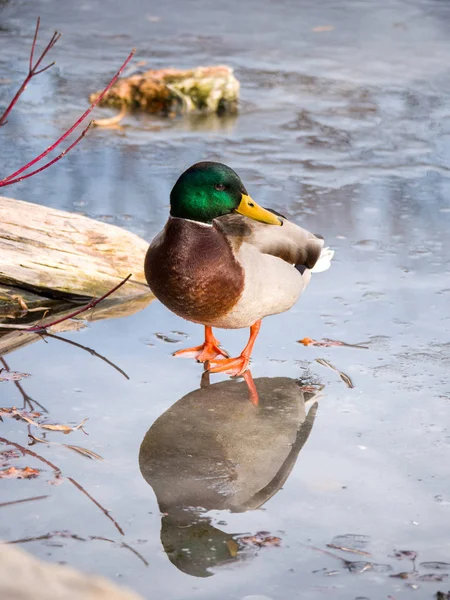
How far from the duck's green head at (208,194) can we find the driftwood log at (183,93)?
3968 millimetres

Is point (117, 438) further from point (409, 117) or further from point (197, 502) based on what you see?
point (409, 117)

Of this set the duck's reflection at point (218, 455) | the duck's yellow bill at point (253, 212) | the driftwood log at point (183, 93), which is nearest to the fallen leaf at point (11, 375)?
the duck's reflection at point (218, 455)

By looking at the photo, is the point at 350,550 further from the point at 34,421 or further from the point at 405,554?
the point at 34,421

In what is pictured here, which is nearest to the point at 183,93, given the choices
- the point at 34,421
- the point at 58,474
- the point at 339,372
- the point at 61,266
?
the point at 61,266

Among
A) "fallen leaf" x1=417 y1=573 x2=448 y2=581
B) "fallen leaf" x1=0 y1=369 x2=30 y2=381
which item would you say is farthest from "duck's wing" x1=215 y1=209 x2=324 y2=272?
"fallen leaf" x1=417 y1=573 x2=448 y2=581

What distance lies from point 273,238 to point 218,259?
358 mm

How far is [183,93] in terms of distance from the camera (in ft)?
24.9

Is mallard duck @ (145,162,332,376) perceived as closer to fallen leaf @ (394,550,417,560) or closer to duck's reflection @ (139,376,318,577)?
duck's reflection @ (139,376,318,577)

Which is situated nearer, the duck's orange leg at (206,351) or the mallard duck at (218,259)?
the mallard duck at (218,259)

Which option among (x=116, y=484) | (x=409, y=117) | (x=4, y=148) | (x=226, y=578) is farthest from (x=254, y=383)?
(x=409, y=117)

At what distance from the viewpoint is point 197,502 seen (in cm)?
288

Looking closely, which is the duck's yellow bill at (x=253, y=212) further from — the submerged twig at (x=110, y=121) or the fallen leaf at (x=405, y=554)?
the submerged twig at (x=110, y=121)

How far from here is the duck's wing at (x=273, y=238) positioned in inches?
151

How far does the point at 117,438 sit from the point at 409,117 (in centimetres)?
481
